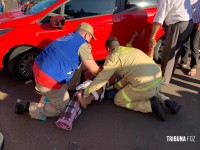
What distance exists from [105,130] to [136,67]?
944 millimetres

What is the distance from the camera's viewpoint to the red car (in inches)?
168

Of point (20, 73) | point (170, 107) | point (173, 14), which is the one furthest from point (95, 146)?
point (173, 14)

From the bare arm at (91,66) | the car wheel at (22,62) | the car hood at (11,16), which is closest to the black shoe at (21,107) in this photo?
the car wheel at (22,62)

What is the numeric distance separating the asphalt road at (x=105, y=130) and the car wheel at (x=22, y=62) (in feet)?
1.29

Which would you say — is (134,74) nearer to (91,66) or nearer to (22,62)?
(91,66)

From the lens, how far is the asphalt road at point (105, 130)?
127 inches

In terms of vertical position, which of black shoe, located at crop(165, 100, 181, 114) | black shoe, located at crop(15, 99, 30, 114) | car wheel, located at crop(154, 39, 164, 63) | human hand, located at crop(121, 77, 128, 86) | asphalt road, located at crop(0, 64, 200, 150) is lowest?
asphalt road, located at crop(0, 64, 200, 150)

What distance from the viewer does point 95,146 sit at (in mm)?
3203

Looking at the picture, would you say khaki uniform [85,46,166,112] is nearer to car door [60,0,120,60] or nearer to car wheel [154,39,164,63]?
car door [60,0,120,60]

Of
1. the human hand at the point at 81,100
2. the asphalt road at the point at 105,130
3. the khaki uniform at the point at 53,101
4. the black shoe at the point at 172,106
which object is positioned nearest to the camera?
the asphalt road at the point at 105,130

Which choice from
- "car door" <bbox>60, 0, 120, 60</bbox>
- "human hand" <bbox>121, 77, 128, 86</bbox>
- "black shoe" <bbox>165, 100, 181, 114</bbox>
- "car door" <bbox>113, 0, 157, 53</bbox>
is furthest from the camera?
"car door" <bbox>113, 0, 157, 53</bbox>

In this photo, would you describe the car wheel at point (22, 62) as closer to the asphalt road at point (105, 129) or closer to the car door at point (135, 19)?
the asphalt road at point (105, 129)

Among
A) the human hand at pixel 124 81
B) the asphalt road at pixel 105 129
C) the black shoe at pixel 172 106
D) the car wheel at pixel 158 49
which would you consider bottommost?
the asphalt road at pixel 105 129

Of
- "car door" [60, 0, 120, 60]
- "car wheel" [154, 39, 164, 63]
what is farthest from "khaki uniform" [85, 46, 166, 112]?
"car wheel" [154, 39, 164, 63]
